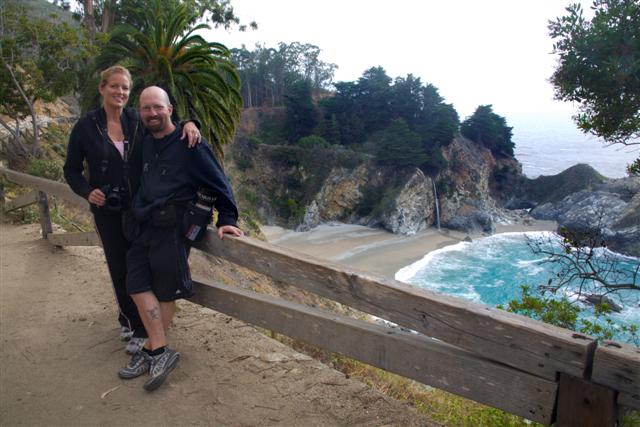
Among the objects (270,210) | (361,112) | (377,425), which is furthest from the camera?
(361,112)

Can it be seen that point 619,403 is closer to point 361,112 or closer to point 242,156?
point 242,156

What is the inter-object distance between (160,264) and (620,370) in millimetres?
2218

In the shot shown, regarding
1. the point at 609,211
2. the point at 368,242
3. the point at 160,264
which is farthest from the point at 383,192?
the point at 160,264

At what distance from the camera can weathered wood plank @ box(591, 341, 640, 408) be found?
4.76ft

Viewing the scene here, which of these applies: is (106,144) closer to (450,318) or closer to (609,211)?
(450,318)

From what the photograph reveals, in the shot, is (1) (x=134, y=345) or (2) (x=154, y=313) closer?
(2) (x=154, y=313)

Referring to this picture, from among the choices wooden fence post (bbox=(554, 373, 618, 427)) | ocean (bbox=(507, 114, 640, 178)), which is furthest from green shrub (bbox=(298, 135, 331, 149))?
wooden fence post (bbox=(554, 373, 618, 427))

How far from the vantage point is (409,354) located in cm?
207

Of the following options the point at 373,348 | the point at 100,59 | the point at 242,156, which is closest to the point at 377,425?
the point at 373,348

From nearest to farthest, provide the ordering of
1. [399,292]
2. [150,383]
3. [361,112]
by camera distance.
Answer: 1. [399,292]
2. [150,383]
3. [361,112]

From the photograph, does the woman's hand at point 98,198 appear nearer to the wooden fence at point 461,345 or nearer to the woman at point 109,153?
the woman at point 109,153

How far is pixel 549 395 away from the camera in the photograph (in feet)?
5.45

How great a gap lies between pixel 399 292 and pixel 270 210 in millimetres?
44220

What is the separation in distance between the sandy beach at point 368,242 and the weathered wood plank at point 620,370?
101 feet
